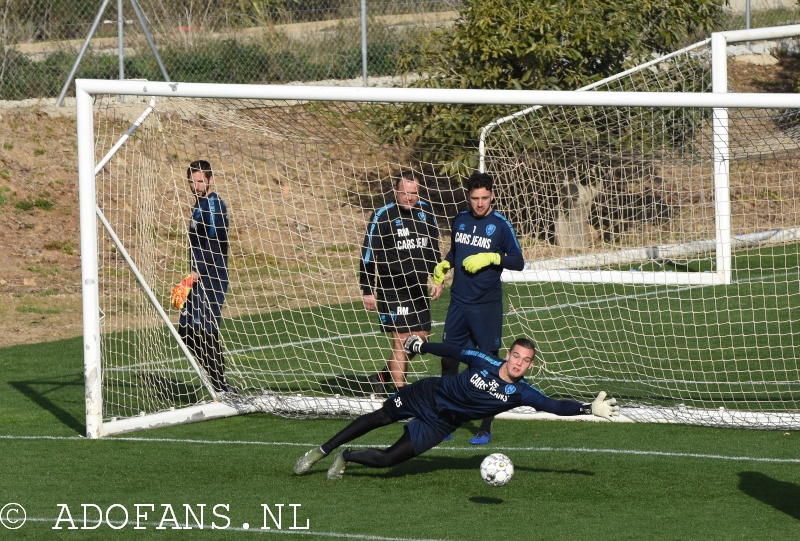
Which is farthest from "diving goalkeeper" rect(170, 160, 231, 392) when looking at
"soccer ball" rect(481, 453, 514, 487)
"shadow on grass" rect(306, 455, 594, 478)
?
"soccer ball" rect(481, 453, 514, 487)

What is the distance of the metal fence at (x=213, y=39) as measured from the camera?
19750 millimetres

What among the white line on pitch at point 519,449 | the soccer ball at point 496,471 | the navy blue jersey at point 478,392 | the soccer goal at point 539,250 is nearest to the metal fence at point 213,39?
the soccer goal at point 539,250

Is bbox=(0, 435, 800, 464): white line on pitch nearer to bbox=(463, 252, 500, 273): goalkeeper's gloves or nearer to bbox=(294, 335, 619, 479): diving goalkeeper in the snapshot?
bbox=(294, 335, 619, 479): diving goalkeeper

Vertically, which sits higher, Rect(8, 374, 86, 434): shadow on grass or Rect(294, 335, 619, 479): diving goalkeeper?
Rect(294, 335, 619, 479): diving goalkeeper

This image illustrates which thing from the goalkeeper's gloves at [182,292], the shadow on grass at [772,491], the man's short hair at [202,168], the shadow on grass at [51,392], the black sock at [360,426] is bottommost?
the shadow on grass at [772,491]

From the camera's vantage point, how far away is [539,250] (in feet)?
46.1

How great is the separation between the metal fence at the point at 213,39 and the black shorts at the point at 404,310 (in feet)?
36.9

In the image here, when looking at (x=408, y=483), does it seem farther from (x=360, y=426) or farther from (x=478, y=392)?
(x=478, y=392)

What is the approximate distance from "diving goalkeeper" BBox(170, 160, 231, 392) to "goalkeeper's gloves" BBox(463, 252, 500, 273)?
2508 millimetres

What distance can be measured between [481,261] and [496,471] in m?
1.87

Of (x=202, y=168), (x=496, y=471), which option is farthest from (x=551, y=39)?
(x=496, y=471)

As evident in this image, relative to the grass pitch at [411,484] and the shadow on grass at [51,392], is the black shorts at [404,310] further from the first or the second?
the shadow on grass at [51,392]

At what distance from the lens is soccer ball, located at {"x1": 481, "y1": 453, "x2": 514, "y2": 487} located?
6.71m

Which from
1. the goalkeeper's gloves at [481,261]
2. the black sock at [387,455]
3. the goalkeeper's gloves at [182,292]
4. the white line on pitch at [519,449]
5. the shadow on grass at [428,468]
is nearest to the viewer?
the black sock at [387,455]
